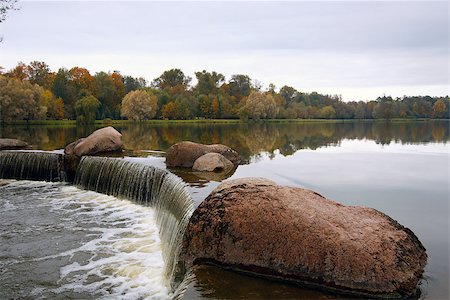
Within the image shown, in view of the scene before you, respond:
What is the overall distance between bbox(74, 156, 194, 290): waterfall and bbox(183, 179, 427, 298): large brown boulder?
1.05 meters

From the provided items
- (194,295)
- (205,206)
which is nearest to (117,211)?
(205,206)

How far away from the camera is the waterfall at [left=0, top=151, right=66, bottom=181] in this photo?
63.5 ft

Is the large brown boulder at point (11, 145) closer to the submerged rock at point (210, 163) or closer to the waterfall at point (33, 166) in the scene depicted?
the waterfall at point (33, 166)

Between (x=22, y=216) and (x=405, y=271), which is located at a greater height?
(x=405, y=271)

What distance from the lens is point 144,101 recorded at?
68.3 m

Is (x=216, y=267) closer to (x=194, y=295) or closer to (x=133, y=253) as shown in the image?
(x=194, y=295)

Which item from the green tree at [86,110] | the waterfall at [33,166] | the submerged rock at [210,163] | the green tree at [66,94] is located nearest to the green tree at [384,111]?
the green tree at [86,110]

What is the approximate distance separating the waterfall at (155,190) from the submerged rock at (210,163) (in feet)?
5.90

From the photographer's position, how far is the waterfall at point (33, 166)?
Answer: 19344 mm

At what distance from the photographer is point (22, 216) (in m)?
12.9

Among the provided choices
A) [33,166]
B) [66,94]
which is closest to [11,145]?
[33,166]

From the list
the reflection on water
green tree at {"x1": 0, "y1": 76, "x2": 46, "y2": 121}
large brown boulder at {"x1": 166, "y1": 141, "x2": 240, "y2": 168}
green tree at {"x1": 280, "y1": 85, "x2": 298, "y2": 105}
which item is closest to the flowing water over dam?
large brown boulder at {"x1": 166, "y1": 141, "x2": 240, "y2": 168}

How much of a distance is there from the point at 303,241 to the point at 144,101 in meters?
65.1

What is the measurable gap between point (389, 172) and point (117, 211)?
11.8 m
